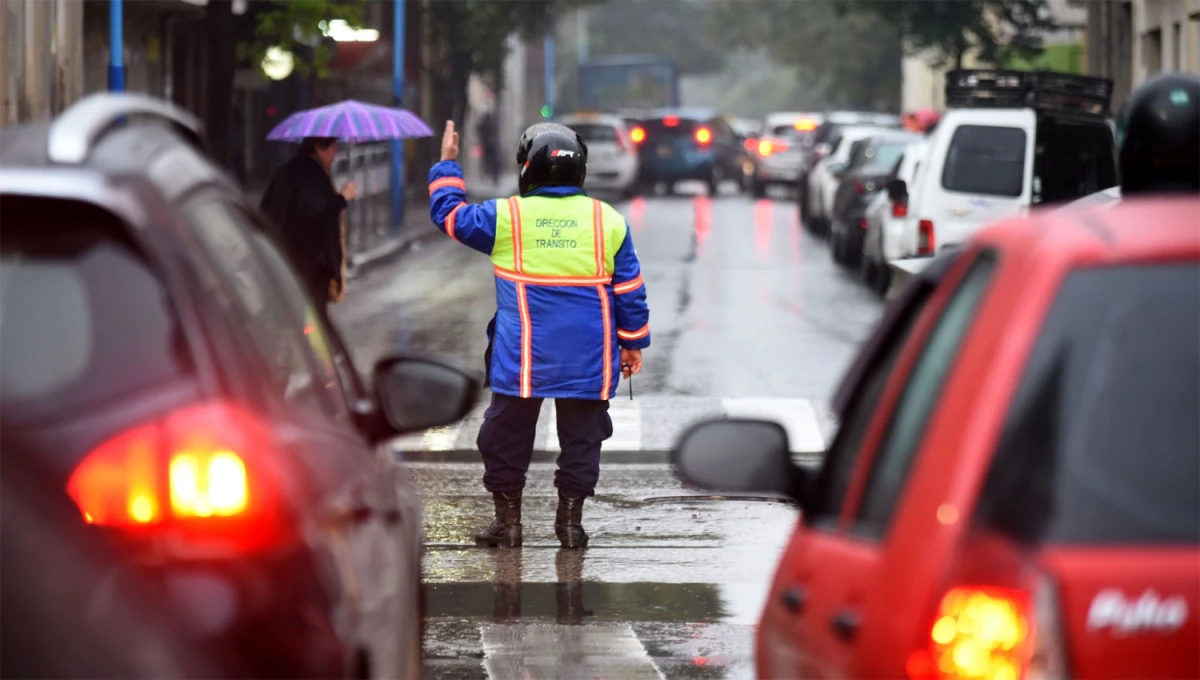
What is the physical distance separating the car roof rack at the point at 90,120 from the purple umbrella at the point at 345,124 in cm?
1144

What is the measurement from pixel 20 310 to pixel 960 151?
15.3 m

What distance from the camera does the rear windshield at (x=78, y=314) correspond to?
3105mm

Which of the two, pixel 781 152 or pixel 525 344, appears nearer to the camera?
pixel 525 344

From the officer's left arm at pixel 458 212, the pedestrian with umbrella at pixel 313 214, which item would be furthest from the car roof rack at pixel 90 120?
the pedestrian with umbrella at pixel 313 214

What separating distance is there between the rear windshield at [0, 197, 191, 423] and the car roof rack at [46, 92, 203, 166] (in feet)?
0.39

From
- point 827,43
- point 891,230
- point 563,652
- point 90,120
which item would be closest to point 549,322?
point 563,652

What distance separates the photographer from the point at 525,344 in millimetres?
8781

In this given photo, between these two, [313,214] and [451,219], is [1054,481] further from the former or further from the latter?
[313,214]

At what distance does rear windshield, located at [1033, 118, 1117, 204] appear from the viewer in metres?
18.0

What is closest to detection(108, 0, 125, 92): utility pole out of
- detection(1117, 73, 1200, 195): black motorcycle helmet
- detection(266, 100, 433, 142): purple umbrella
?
detection(266, 100, 433, 142): purple umbrella

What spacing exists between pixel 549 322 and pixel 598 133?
33619mm

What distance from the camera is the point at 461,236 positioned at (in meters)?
8.73

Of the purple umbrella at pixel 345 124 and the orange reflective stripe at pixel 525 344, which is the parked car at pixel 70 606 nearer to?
the orange reflective stripe at pixel 525 344

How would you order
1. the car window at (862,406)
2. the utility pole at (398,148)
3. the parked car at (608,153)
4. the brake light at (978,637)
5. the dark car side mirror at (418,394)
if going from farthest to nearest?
the parked car at (608,153) < the utility pole at (398,148) < the dark car side mirror at (418,394) < the car window at (862,406) < the brake light at (978,637)
